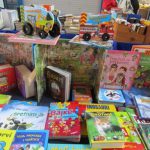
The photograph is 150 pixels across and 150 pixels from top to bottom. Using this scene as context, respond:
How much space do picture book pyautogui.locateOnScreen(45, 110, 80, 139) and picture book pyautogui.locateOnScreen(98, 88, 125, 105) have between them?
0.65ft

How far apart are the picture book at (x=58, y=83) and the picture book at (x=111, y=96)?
0.20m

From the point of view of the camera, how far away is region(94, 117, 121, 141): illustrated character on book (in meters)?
0.72

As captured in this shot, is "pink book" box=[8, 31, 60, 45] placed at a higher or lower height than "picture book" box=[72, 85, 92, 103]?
higher

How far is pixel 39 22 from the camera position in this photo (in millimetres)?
901

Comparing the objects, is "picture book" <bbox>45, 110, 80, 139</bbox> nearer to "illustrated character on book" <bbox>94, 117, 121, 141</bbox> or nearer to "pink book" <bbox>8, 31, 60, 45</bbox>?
"illustrated character on book" <bbox>94, 117, 121, 141</bbox>

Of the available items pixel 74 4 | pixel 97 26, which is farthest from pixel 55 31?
pixel 74 4

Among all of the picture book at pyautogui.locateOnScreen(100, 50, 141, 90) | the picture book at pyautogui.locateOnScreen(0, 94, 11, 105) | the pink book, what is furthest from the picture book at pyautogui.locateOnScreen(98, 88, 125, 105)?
the picture book at pyautogui.locateOnScreen(0, 94, 11, 105)

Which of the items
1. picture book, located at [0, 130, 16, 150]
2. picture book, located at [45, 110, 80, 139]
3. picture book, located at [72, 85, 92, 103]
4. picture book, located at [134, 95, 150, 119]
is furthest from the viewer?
picture book, located at [72, 85, 92, 103]

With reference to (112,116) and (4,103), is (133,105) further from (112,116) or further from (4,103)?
(4,103)

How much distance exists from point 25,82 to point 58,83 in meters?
0.18

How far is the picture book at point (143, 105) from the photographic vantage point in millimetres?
910

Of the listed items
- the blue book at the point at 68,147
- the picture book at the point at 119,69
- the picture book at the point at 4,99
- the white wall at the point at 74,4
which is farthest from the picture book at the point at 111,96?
the white wall at the point at 74,4

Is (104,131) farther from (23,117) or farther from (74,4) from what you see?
(74,4)

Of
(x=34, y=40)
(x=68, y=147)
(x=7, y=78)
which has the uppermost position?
(x=34, y=40)
